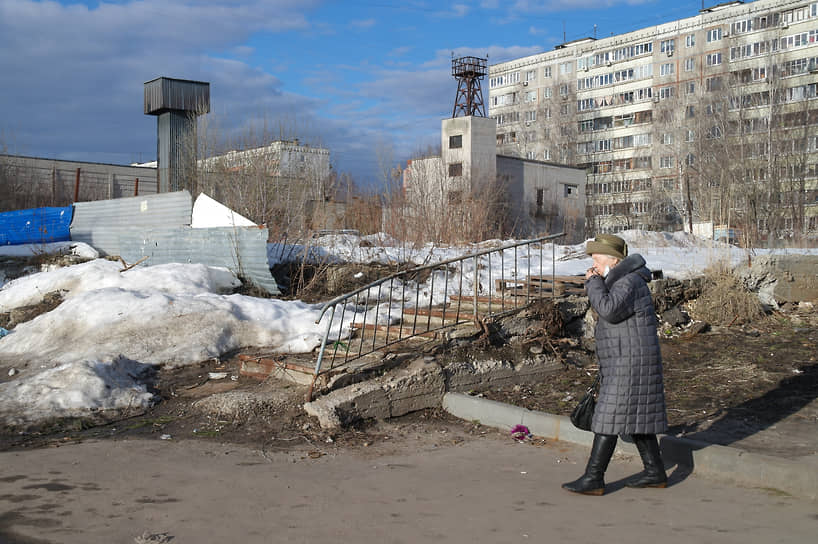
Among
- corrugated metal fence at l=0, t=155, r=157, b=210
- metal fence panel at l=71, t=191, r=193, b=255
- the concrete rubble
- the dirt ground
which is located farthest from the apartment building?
corrugated metal fence at l=0, t=155, r=157, b=210

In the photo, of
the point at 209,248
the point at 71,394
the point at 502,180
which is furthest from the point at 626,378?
the point at 502,180

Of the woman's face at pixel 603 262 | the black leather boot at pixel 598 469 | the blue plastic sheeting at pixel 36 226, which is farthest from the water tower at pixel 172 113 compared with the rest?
the black leather boot at pixel 598 469

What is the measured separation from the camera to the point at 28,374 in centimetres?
802

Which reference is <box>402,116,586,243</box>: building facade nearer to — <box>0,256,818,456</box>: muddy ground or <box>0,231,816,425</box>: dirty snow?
<box>0,231,816,425</box>: dirty snow

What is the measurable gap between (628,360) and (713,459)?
42.9 inches

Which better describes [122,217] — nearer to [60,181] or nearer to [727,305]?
[727,305]

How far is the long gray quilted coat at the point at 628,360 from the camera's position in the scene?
164 inches

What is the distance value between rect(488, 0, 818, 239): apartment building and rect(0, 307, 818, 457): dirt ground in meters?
25.4

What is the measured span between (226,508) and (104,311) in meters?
6.23

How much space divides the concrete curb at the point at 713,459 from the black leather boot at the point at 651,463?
49cm

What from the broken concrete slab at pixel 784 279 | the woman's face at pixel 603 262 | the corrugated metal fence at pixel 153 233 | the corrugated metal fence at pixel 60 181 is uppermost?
the corrugated metal fence at pixel 60 181

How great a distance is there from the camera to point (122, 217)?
1622 centimetres

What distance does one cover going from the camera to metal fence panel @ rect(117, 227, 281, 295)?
11859 mm

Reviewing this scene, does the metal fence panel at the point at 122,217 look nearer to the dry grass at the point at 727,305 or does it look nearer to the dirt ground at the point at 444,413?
the dirt ground at the point at 444,413
